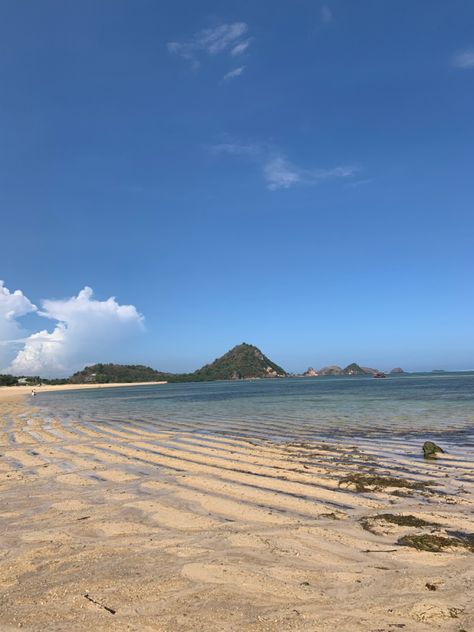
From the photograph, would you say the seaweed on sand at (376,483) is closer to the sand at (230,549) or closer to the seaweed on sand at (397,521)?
the sand at (230,549)


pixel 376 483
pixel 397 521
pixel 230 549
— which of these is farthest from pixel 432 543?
pixel 376 483

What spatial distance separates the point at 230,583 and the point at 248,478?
6.25m

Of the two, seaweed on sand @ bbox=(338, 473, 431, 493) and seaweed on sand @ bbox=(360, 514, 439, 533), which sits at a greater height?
seaweed on sand @ bbox=(360, 514, 439, 533)

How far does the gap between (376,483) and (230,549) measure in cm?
547

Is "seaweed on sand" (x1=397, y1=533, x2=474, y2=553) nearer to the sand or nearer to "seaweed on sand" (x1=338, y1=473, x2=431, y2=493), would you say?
the sand

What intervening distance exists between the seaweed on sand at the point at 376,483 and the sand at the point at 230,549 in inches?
7.0

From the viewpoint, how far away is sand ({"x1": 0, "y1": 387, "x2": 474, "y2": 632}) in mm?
4832

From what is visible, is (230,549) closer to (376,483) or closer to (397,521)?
(397,521)

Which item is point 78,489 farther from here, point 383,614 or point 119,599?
point 383,614

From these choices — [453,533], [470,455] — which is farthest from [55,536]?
[470,455]

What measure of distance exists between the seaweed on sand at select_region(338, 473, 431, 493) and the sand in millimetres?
178

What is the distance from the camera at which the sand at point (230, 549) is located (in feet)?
15.9

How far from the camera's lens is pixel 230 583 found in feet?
18.3

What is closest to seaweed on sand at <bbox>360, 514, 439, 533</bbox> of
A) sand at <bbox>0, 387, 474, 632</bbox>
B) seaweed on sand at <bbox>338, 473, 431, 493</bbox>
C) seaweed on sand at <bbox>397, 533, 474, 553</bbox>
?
sand at <bbox>0, 387, 474, 632</bbox>
